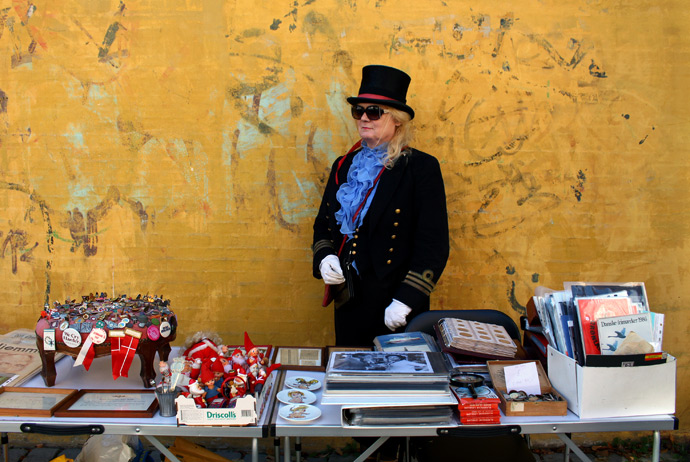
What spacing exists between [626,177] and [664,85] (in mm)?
648

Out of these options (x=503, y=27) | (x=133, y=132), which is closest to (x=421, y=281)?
(x=503, y=27)

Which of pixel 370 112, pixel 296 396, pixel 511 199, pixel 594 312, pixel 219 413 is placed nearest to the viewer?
pixel 219 413

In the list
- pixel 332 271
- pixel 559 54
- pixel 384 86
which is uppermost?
pixel 559 54

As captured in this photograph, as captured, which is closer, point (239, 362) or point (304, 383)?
point (239, 362)

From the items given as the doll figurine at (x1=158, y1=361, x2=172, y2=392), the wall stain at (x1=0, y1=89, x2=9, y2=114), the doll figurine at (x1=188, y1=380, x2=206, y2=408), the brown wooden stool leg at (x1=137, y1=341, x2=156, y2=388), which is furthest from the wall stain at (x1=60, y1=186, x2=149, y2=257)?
the doll figurine at (x1=188, y1=380, x2=206, y2=408)

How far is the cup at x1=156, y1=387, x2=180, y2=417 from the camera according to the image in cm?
203

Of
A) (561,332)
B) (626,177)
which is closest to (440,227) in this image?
(561,332)

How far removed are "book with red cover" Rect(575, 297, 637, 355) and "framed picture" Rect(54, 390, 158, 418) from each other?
1648 mm

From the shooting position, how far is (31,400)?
215cm

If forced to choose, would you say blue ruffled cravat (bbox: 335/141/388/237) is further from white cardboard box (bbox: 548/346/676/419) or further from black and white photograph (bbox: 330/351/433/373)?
white cardboard box (bbox: 548/346/676/419)

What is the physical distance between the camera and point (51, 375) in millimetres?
2309

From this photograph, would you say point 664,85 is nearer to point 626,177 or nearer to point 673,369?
point 626,177

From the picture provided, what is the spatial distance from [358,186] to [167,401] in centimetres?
150

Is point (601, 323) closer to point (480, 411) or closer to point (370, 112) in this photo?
point (480, 411)
